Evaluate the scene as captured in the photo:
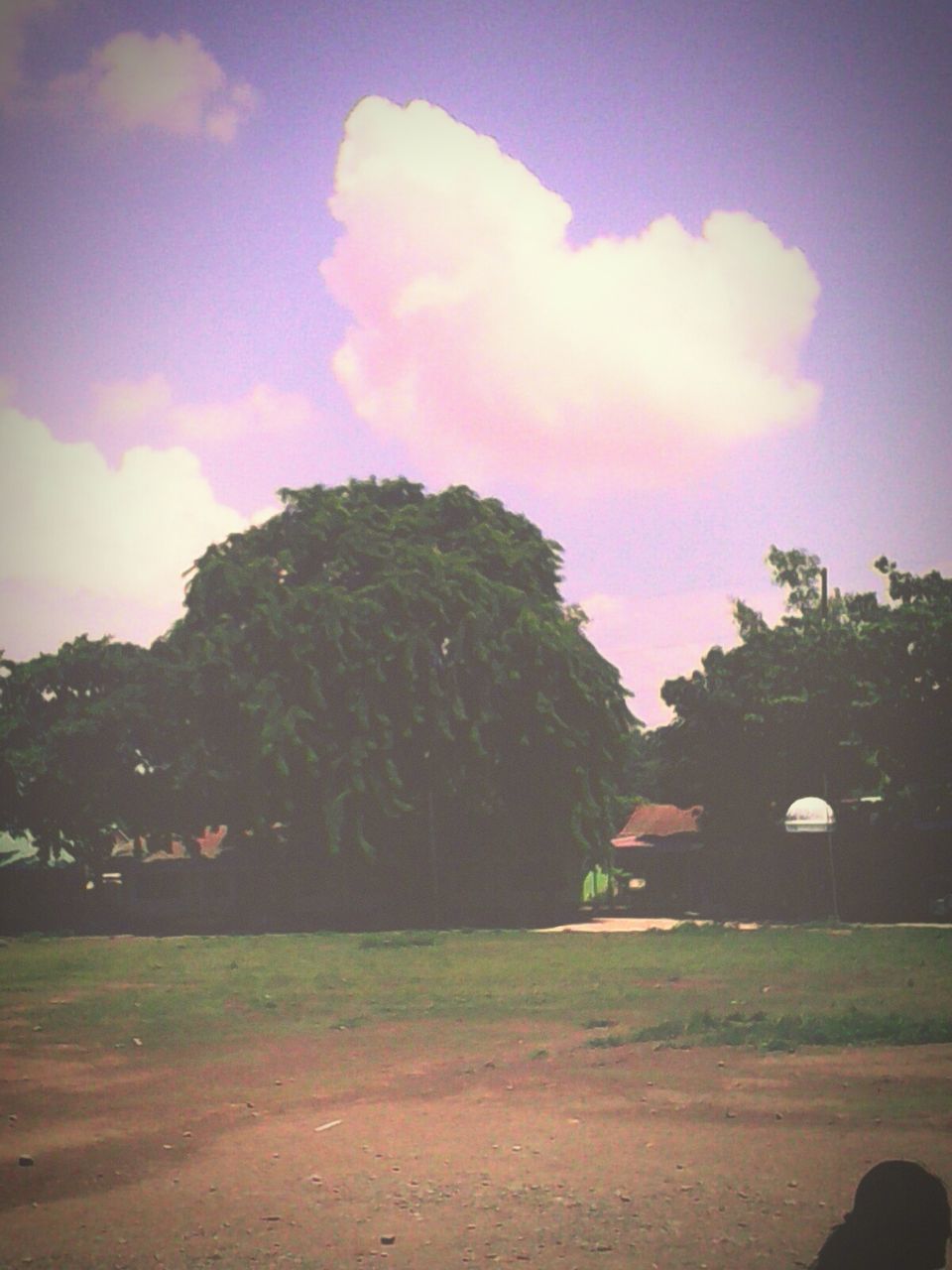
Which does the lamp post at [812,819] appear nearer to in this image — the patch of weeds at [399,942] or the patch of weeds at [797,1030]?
the patch of weeds at [399,942]

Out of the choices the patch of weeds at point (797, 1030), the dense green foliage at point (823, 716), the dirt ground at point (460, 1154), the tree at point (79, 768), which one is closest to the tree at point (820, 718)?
the dense green foliage at point (823, 716)

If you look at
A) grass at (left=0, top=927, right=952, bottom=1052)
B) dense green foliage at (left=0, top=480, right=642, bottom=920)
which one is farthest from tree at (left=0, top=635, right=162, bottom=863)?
grass at (left=0, top=927, right=952, bottom=1052)

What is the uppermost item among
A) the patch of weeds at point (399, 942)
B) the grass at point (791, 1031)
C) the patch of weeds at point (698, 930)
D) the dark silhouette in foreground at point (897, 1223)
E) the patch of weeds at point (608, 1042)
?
the dark silhouette in foreground at point (897, 1223)

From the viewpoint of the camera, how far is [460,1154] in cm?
928

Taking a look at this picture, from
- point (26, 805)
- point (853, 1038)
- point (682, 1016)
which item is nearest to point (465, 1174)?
point (853, 1038)

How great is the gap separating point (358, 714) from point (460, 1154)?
29.3 meters

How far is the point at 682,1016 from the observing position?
16.3 metres

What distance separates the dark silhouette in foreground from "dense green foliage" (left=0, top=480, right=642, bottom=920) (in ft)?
105

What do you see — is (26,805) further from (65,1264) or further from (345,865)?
(65,1264)

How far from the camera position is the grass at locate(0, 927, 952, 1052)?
15.5m

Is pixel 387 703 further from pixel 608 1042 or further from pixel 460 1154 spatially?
pixel 460 1154

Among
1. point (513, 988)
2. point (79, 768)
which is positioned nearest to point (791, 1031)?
point (513, 988)

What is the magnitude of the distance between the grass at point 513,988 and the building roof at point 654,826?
20.4 metres

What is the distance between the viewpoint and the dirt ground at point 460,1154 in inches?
288
